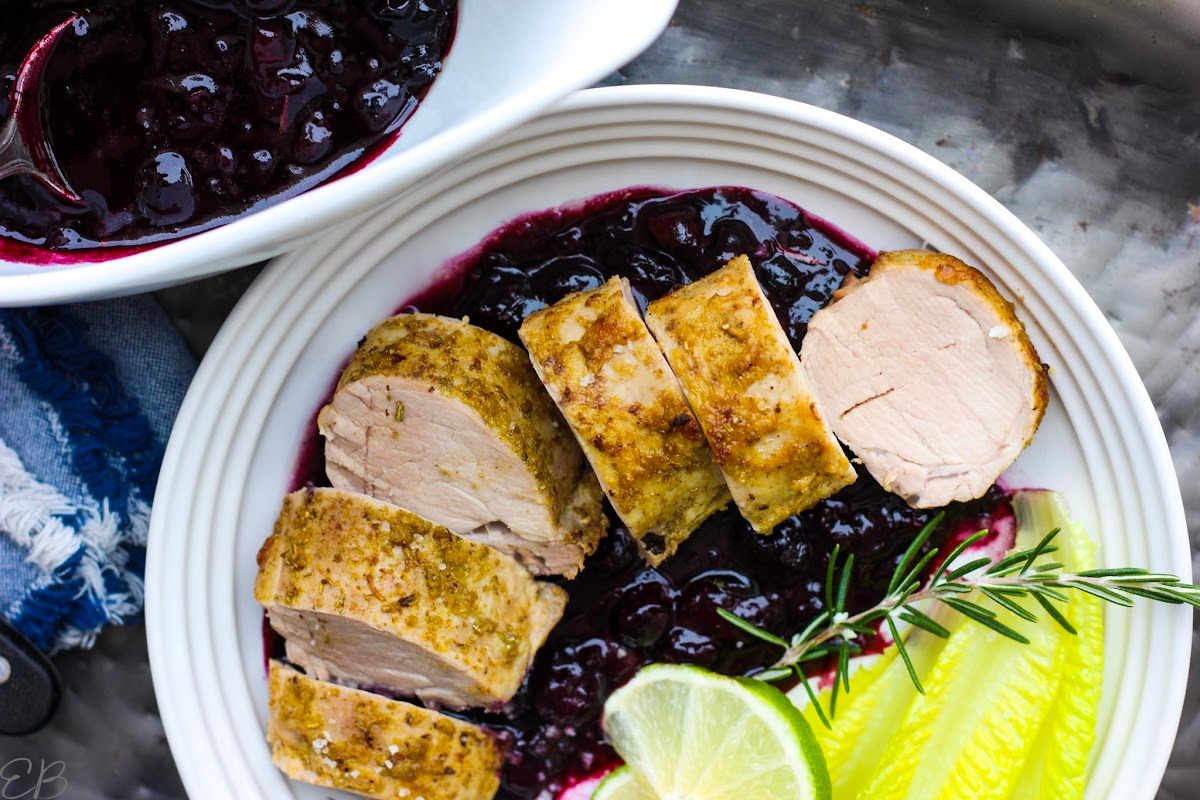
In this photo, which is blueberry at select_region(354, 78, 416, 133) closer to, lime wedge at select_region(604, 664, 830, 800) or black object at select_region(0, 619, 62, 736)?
lime wedge at select_region(604, 664, 830, 800)

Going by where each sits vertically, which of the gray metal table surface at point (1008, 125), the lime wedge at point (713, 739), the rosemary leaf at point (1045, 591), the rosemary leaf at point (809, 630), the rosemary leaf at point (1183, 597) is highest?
the gray metal table surface at point (1008, 125)

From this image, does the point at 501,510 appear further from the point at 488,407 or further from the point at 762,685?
the point at 762,685

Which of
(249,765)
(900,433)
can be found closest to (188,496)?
(249,765)

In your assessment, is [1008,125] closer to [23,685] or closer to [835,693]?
[835,693]

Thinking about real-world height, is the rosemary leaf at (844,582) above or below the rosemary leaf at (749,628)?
above

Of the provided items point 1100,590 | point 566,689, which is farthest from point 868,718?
point 566,689

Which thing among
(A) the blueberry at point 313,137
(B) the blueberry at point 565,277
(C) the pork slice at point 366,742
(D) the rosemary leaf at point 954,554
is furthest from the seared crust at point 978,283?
(C) the pork slice at point 366,742

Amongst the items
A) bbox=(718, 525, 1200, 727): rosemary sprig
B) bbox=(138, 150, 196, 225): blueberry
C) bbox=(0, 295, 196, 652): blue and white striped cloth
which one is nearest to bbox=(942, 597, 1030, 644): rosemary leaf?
bbox=(718, 525, 1200, 727): rosemary sprig

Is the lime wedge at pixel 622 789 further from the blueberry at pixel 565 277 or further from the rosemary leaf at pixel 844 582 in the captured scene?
the blueberry at pixel 565 277
